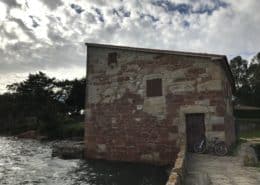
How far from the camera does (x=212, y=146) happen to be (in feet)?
47.0

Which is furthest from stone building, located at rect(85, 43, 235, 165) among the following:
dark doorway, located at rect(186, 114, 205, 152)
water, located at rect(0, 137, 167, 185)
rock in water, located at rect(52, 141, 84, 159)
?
water, located at rect(0, 137, 167, 185)

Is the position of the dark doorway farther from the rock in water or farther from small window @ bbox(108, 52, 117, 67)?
the rock in water

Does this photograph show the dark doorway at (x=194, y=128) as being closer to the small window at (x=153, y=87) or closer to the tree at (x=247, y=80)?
the small window at (x=153, y=87)

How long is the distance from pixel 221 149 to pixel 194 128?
6.05ft

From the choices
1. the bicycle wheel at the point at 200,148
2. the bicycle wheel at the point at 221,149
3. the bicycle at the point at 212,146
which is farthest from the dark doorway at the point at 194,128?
the bicycle wheel at the point at 221,149

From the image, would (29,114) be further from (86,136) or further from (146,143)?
(146,143)

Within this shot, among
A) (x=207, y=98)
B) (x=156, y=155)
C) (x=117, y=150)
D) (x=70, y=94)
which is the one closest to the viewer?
(x=207, y=98)

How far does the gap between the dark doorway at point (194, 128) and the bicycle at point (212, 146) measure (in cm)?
29

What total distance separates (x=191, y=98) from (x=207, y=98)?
0.86 m

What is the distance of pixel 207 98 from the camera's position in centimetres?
1488

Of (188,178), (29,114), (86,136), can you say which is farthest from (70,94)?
(188,178)

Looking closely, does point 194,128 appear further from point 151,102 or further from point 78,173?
point 78,173

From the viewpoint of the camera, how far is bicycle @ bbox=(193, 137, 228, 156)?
13.9 meters

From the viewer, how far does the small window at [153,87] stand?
53.9 ft
